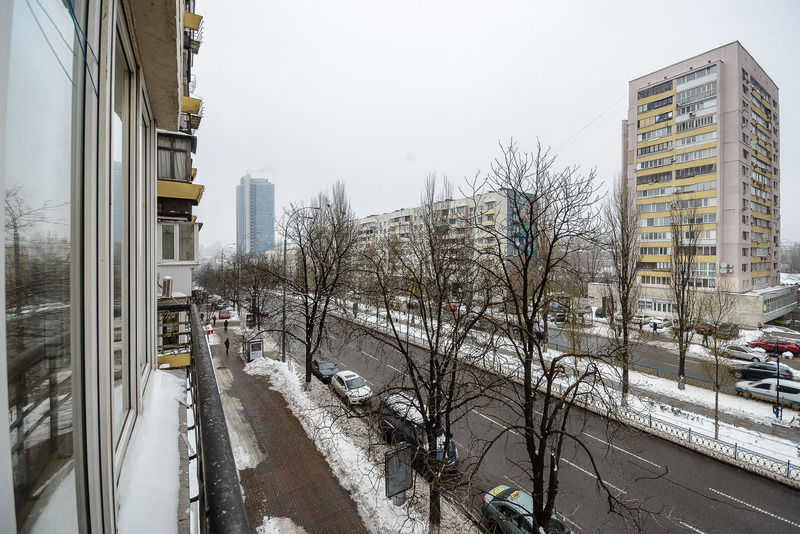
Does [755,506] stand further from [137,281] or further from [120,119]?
[120,119]

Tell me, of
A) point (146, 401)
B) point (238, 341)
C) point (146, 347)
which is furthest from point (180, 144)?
point (238, 341)

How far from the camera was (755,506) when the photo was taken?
343 inches

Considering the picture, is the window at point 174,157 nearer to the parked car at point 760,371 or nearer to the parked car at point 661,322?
the parked car at point 760,371

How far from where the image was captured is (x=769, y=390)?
14.5 metres

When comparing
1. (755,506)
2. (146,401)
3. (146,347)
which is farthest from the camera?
(755,506)

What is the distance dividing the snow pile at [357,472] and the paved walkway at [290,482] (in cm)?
20

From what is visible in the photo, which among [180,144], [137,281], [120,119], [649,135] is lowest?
[137,281]

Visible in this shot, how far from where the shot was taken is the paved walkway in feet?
26.6

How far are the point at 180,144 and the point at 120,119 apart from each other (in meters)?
11.6

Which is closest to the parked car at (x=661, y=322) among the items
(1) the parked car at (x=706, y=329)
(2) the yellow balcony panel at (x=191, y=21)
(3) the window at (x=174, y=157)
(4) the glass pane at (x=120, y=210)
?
(1) the parked car at (x=706, y=329)

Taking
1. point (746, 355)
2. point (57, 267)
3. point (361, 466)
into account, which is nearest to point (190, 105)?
point (361, 466)

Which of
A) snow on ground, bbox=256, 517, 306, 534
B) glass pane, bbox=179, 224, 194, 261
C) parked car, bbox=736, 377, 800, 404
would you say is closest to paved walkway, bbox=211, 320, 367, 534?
snow on ground, bbox=256, 517, 306, 534

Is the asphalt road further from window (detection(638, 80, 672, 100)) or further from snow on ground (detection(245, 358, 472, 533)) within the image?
window (detection(638, 80, 672, 100))

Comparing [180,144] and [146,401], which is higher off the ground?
[180,144]
